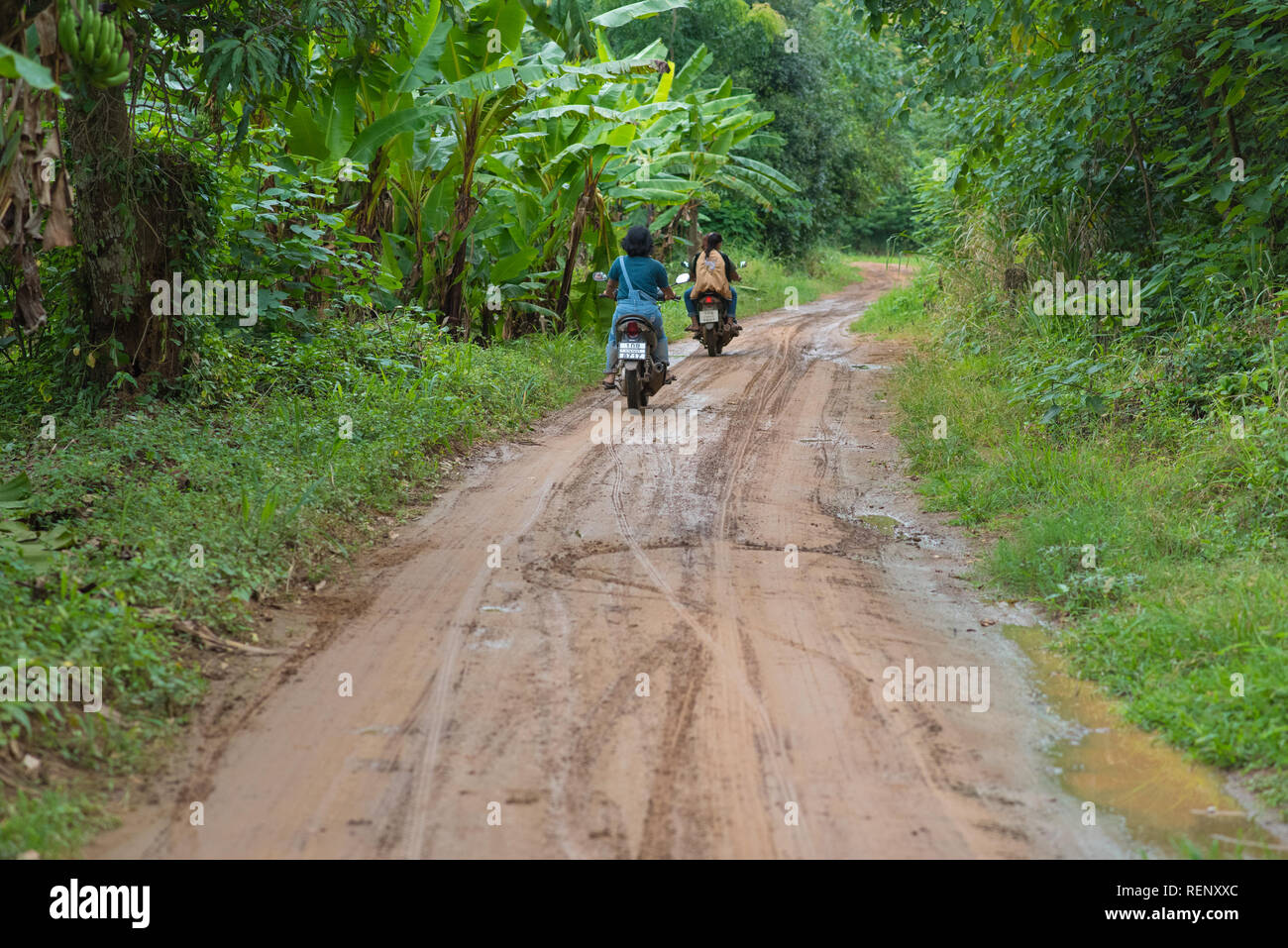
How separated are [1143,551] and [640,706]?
3593 mm

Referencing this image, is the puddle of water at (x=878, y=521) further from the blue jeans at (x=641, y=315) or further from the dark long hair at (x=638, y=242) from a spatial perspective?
the dark long hair at (x=638, y=242)

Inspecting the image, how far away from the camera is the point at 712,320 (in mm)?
16125

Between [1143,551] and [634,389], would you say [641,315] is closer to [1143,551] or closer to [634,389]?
[634,389]

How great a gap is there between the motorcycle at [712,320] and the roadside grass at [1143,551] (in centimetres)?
546

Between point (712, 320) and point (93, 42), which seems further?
point (712, 320)

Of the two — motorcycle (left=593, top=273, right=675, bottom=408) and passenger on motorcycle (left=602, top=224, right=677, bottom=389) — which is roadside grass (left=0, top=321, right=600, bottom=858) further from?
passenger on motorcycle (left=602, top=224, right=677, bottom=389)

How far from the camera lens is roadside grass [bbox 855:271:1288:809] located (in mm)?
4828

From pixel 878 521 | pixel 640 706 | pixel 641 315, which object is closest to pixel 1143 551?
pixel 878 521

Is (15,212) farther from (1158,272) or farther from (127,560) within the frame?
(1158,272)

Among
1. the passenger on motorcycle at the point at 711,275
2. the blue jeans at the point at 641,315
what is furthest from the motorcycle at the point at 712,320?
the blue jeans at the point at 641,315

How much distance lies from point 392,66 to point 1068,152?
282 inches

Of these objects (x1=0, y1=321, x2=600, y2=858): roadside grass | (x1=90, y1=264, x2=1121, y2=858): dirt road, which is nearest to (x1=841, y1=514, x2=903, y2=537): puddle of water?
(x1=90, y1=264, x2=1121, y2=858): dirt road

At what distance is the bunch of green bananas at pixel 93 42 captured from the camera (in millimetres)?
5223

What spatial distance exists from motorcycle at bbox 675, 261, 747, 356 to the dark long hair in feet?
14.8
